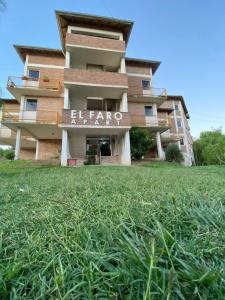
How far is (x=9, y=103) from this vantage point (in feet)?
58.9

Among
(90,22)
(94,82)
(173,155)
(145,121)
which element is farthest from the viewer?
(173,155)

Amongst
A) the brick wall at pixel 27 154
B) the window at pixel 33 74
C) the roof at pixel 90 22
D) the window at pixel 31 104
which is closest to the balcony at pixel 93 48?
the roof at pixel 90 22

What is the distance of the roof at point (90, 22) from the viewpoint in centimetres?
1359

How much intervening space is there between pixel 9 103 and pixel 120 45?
11467 mm

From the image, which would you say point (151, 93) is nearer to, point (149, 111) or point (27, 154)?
point (149, 111)

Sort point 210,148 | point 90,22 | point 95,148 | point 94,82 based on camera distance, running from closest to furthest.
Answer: point 94,82, point 90,22, point 95,148, point 210,148

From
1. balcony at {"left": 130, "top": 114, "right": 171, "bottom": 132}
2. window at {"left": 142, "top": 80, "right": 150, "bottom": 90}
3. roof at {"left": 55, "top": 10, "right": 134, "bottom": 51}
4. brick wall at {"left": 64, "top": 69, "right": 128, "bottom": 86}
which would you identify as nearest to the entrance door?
balcony at {"left": 130, "top": 114, "right": 171, "bottom": 132}

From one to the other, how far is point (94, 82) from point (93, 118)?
8.94 ft

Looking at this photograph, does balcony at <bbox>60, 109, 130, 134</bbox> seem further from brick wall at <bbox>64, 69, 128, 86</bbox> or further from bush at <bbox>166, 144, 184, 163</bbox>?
bush at <bbox>166, 144, 184, 163</bbox>

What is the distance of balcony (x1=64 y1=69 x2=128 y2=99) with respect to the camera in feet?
42.9

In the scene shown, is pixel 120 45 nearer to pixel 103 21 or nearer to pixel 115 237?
pixel 103 21

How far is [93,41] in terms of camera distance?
1381 centimetres

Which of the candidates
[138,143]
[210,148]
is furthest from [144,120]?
[210,148]

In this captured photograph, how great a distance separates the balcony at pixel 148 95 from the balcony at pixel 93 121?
14.3ft
